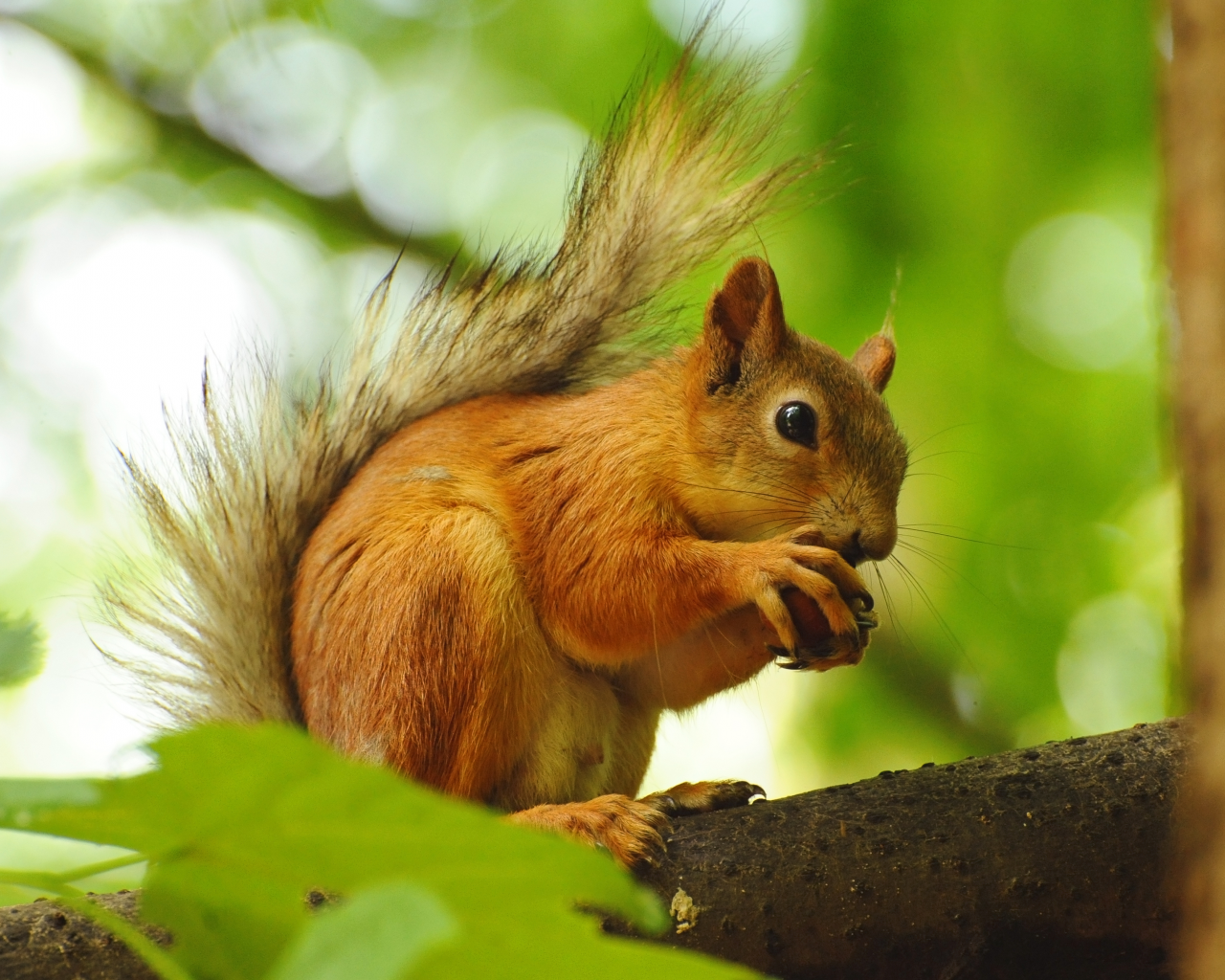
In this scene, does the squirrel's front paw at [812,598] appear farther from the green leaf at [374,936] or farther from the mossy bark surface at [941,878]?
the green leaf at [374,936]

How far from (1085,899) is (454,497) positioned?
131 centimetres

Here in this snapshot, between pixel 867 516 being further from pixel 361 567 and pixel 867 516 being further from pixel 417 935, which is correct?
pixel 417 935

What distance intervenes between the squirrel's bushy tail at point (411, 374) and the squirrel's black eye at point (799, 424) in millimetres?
621

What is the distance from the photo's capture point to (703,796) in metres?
1.99

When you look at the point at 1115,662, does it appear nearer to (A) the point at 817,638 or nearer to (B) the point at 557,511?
(A) the point at 817,638

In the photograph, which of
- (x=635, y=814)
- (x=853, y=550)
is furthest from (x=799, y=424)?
(x=635, y=814)

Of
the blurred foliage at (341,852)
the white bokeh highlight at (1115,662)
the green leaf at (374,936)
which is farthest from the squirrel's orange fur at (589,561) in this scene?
the white bokeh highlight at (1115,662)

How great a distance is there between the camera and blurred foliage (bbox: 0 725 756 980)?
0.51m

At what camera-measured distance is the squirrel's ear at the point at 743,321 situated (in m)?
2.45

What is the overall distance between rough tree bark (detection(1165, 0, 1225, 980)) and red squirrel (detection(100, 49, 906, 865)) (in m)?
1.29

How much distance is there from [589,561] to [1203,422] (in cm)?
177

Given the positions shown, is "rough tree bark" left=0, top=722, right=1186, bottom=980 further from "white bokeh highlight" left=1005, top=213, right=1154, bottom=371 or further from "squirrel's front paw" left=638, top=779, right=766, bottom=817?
"white bokeh highlight" left=1005, top=213, right=1154, bottom=371

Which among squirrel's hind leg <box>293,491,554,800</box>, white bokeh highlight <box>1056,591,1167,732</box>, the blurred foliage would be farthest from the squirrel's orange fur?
white bokeh highlight <box>1056,591,1167,732</box>

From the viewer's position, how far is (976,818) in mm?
1748
